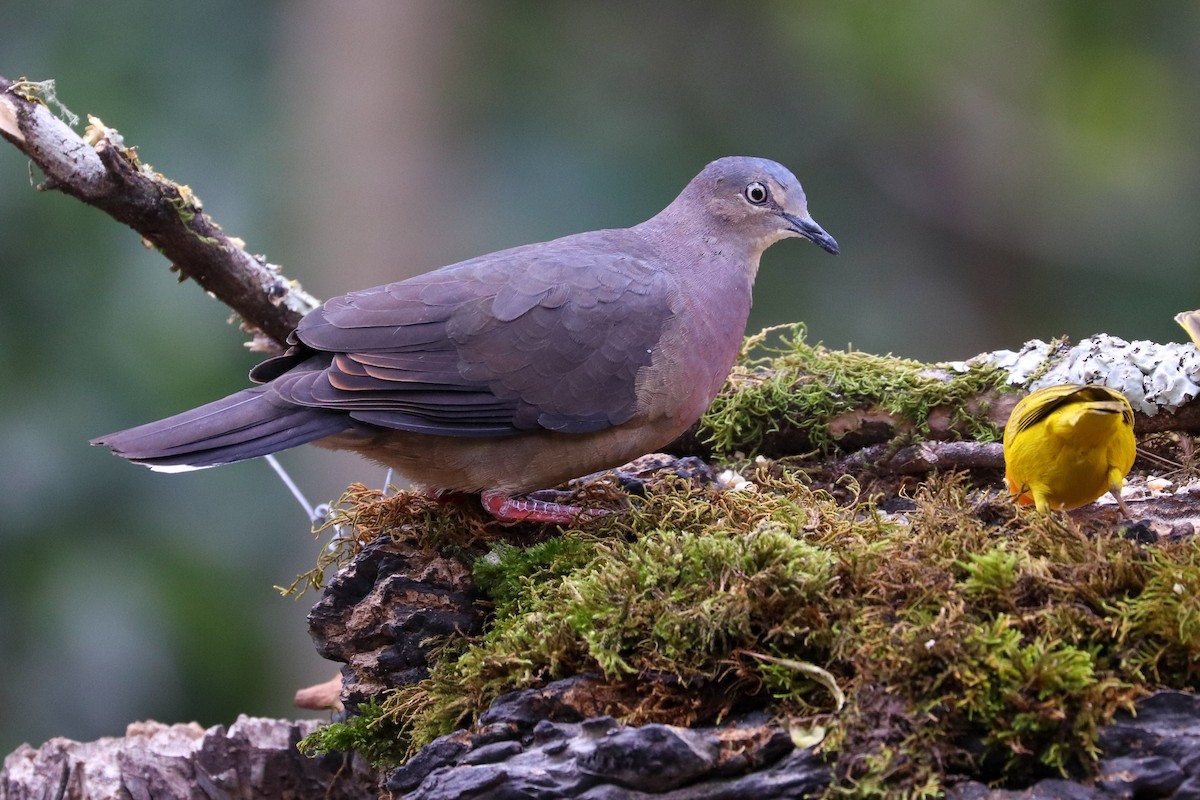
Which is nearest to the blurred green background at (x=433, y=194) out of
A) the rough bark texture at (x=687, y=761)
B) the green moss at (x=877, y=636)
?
the green moss at (x=877, y=636)

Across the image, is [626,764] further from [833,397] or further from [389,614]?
[833,397]

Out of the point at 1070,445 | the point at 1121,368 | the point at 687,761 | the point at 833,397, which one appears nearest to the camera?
the point at 687,761

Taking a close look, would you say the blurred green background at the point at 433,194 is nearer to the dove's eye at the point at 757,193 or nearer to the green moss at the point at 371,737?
the green moss at the point at 371,737

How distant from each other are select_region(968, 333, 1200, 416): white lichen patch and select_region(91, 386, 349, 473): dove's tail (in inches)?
104

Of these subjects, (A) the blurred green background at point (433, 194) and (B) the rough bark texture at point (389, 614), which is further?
(A) the blurred green background at point (433, 194)

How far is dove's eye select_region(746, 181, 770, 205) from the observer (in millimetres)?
4633

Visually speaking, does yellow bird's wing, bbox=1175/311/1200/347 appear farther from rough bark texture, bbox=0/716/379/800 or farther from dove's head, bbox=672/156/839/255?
rough bark texture, bbox=0/716/379/800

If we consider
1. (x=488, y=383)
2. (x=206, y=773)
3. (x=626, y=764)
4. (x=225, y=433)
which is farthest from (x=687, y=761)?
(x=206, y=773)

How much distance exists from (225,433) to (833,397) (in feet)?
7.72

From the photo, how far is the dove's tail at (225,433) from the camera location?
369cm

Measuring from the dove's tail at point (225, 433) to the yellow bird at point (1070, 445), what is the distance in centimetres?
212

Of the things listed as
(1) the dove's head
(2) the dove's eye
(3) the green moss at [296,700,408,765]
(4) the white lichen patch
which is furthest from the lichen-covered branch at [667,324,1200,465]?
(3) the green moss at [296,700,408,765]

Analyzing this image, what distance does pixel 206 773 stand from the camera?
14.4 ft

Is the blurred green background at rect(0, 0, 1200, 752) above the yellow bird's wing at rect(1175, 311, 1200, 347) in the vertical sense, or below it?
above
